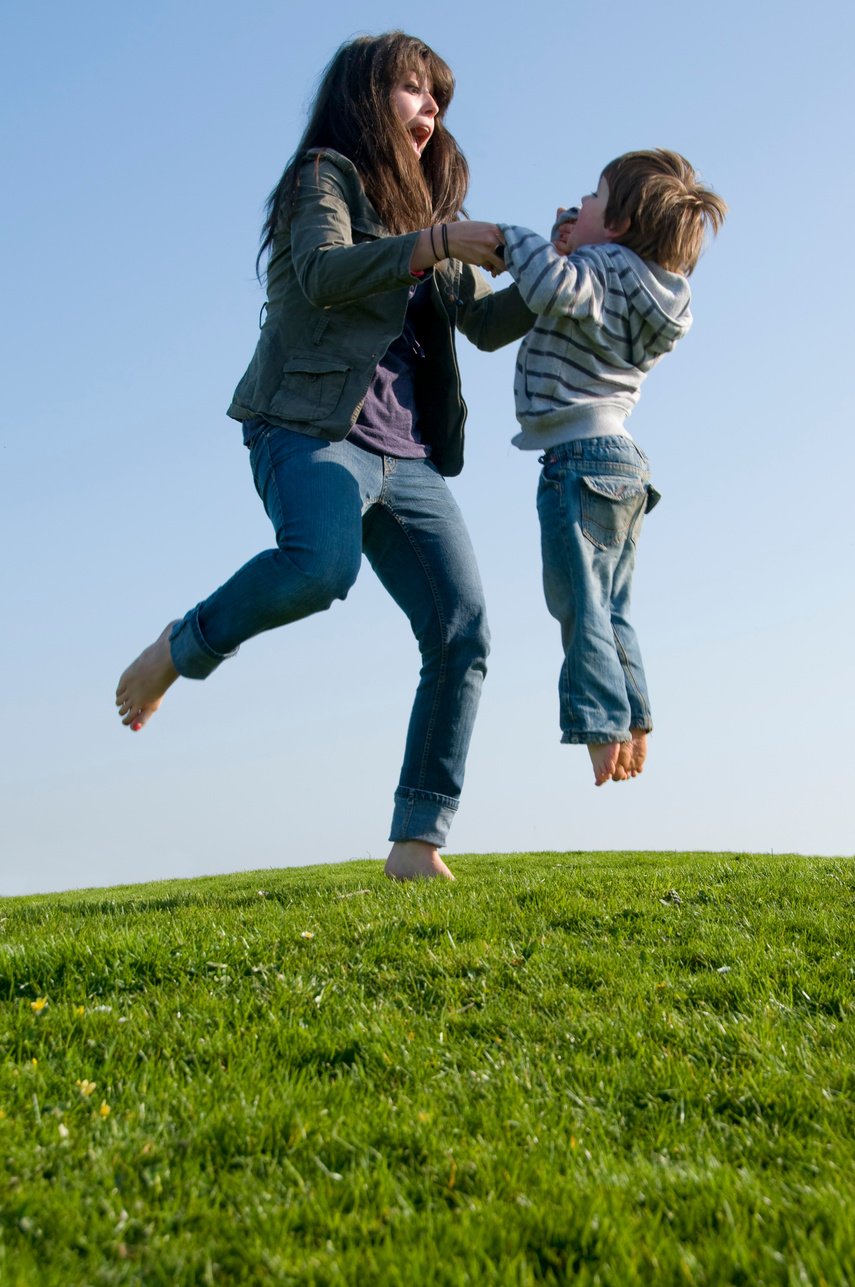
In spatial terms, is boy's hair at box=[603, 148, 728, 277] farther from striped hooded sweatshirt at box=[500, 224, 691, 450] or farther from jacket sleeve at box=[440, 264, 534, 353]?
jacket sleeve at box=[440, 264, 534, 353]

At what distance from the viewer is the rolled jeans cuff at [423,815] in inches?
262

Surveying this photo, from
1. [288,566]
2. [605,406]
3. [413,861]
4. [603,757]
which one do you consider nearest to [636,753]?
[603,757]

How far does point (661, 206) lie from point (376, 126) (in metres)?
1.60

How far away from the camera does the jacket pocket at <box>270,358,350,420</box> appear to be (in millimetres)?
6113

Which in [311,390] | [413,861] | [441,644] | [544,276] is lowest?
[413,861]

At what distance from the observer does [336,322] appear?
6.26 metres

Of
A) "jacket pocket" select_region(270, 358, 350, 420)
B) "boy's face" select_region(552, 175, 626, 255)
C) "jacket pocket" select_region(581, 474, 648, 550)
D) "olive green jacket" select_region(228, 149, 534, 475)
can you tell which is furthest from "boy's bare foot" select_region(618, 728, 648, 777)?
"boy's face" select_region(552, 175, 626, 255)

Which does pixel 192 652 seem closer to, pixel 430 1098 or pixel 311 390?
pixel 311 390

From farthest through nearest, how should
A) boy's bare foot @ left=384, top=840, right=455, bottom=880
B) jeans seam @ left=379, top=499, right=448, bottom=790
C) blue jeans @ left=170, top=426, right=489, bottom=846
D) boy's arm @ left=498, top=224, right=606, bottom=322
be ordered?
boy's bare foot @ left=384, top=840, right=455, bottom=880 → jeans seam @ left=379, top=499, right=448, bottom=790 → blue jeans @ left=170, top=426, right=489, bottom=846 → boy's arm @ left=498, top=224, right=606, bottom=322

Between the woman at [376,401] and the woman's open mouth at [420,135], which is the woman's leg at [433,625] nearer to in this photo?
the woman at [376,401]

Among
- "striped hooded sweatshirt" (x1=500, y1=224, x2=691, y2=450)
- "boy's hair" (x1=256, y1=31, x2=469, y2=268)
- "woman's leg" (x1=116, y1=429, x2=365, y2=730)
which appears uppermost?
"boy's hair" (x1=256, y1=31, x2=469, y2=268)

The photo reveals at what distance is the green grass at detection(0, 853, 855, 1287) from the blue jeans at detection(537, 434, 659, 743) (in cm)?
100

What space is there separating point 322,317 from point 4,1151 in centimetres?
445

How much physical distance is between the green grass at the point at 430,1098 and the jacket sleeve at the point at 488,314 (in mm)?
3311
